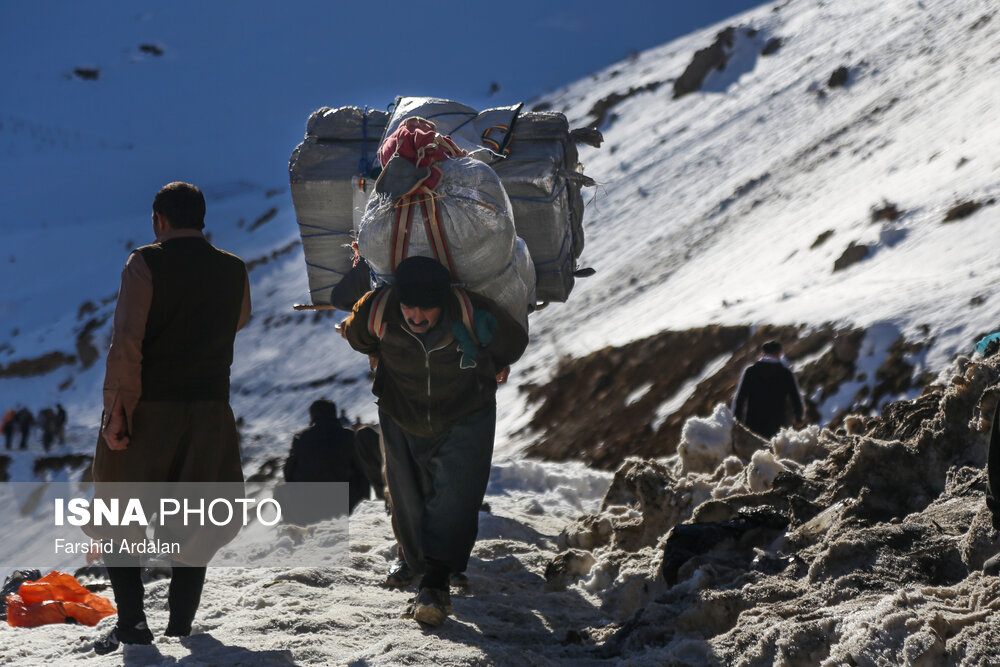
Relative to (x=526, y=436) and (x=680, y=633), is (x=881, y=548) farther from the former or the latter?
(x=526, y=436)

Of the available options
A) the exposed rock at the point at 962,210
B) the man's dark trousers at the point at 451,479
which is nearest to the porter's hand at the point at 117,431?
the man's dark trousers at the point at 451,479

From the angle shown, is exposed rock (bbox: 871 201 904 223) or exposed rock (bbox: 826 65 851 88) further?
exposed rock (bbox: 826 65 851 88)

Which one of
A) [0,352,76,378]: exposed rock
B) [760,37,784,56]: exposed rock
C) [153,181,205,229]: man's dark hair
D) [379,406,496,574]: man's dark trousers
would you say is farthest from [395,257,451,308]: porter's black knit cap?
[0,352,76,378]: exposed rock

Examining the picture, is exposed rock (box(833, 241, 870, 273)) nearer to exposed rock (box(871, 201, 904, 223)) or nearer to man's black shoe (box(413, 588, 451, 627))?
exposed rock (box(871, 201, 904, 223))

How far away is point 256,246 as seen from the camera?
3688cm

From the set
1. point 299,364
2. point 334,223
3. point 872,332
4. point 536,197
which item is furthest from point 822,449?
point 299,364

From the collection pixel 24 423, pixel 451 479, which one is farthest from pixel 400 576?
pixel 24 423

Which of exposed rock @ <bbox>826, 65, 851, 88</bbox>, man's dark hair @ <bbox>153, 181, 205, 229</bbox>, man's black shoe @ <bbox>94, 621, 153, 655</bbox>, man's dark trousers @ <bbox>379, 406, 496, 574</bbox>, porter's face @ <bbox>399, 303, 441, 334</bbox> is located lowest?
man's black shoe @ <bbox>94, 621, 153, 655</bbox>

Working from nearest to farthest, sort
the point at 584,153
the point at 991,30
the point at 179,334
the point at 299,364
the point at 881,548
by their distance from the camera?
the point at 881,548 → the point at 179,334 → the point at 991,30 → the point at 299,364 → the point at 584,153

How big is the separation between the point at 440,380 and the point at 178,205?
125 centimetres

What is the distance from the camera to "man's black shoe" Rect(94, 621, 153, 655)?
420 centimetres

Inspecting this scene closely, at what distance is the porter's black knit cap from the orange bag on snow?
207 cm

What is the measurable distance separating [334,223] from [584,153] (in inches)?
959

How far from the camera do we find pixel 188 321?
175 inches
